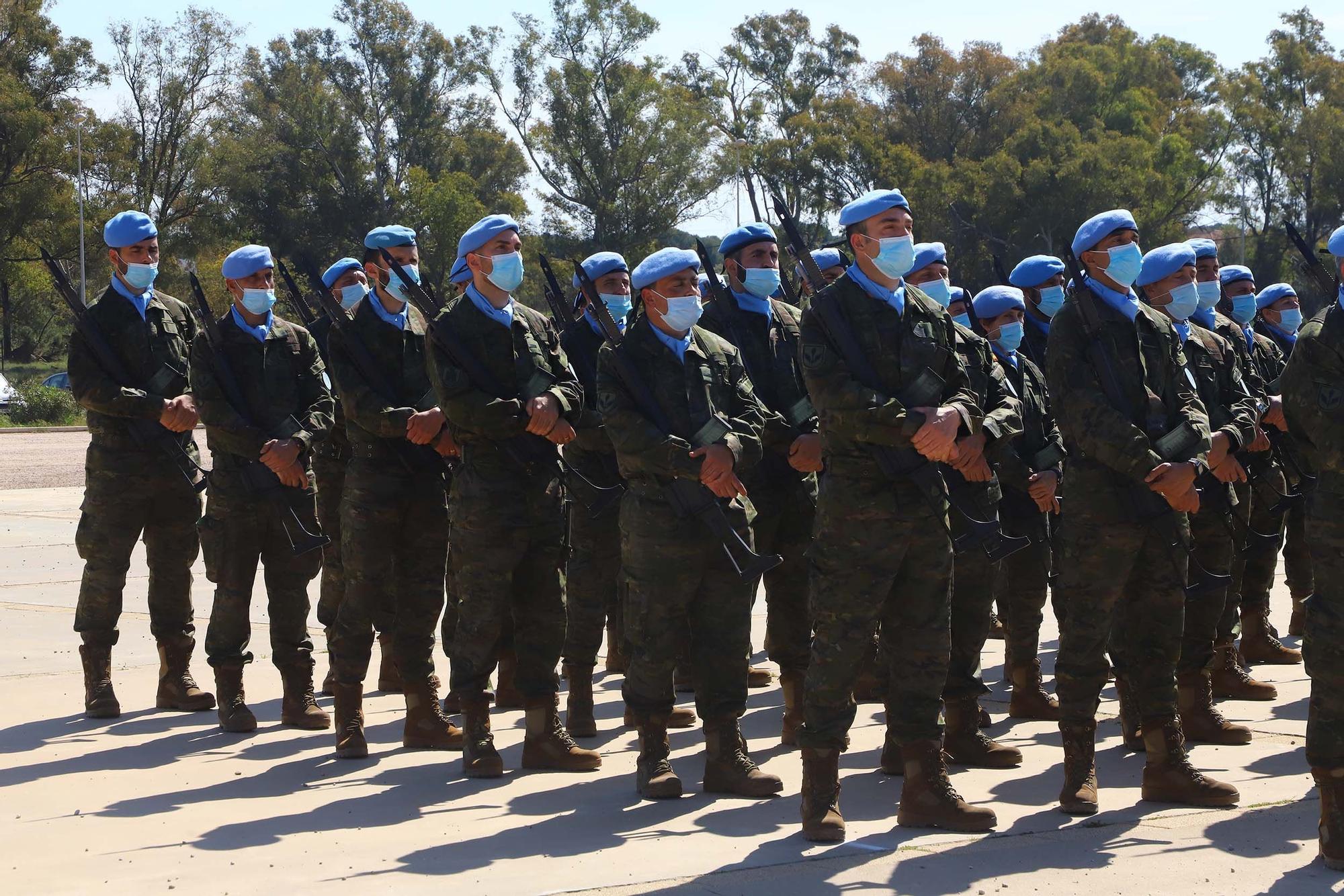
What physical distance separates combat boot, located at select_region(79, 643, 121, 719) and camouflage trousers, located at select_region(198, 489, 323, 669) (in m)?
0.63

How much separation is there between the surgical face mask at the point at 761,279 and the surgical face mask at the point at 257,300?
2.41 m

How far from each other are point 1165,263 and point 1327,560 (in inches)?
79.7

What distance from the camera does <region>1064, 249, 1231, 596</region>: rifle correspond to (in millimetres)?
6109

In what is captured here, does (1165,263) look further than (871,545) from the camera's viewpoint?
Yes

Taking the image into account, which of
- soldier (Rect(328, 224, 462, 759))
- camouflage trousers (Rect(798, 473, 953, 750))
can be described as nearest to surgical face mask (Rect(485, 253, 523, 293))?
soldier (Rect(328, 224, 462, 759))

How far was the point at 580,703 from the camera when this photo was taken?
774cm

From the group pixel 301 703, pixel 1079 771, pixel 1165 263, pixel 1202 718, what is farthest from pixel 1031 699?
pixel 301 703

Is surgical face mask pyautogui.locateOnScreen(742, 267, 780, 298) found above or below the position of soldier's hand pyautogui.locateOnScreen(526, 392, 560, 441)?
above

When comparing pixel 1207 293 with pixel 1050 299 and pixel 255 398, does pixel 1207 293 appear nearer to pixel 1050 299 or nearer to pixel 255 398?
pixel 1050 299

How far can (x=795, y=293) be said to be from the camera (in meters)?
9.90

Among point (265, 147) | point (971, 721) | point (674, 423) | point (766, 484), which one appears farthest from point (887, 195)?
point (265, 147)

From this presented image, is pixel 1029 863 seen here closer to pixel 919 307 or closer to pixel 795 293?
pixel 919 307

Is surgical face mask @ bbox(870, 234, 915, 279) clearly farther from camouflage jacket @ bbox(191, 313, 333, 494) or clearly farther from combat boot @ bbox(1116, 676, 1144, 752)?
camouflage jacket @ bbox(191, 313, 333, 494)

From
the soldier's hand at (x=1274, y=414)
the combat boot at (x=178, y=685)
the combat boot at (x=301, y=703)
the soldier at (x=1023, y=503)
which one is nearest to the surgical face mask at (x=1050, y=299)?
the soldier at (x=1023, y=503)
